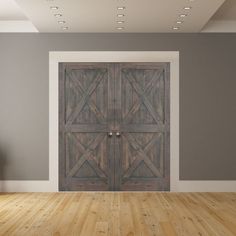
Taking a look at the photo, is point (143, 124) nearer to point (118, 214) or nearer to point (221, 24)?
point (221, 24)

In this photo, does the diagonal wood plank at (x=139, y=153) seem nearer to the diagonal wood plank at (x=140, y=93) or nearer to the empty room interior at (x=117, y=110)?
the empty room interior at (x=117, y=110)

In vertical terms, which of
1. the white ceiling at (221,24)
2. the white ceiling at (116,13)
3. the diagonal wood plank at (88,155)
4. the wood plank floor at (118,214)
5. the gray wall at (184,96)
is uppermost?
the white ceiling at (221,24)

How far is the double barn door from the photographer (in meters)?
8.48

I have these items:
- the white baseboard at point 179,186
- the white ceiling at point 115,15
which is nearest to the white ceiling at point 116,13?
the white ceiling at point 115,15

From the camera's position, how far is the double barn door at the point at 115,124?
8.48 meters

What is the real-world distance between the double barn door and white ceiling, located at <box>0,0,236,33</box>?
0.81m

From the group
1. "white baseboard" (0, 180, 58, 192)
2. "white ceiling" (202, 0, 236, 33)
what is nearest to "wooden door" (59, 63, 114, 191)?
"white baseboard" (0, 180, 58, 192)

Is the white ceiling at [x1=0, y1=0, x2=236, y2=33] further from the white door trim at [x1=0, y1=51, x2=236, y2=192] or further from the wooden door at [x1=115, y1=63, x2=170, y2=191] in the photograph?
the wooden door at [x1=115, y1=63, x2=170, y2=191]

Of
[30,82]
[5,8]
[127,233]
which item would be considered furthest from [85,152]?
[127,233]

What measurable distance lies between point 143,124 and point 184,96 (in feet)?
2.88

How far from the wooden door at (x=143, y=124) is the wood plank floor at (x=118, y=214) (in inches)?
16.0

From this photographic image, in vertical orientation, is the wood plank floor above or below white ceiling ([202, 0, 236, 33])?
below

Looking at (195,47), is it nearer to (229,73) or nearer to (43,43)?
(229,73)

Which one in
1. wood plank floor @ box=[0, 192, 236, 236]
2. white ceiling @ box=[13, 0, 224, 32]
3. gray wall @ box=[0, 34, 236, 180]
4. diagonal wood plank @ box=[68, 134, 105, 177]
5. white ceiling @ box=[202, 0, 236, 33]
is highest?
white ceiling @ box=[202, 0, 236, 33]
